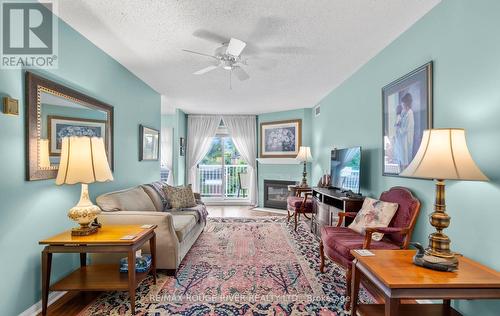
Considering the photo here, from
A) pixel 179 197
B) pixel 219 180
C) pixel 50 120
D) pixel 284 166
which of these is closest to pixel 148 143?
pixel 179 197

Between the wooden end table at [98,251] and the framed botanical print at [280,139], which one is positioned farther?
the framed botanical print at [280,139]

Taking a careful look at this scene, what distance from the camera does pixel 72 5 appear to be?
201cm

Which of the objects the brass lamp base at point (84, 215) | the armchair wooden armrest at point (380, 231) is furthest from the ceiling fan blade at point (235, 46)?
the armchair wooden armrest at point (380, 231)

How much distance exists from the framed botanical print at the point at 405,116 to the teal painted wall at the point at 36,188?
3.31m

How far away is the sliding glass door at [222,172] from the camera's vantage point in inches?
277

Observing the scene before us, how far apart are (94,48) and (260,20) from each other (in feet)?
6.30

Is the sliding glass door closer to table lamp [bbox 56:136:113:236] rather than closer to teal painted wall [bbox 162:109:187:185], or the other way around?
teal painted wall [bbox 162:109:187:185]

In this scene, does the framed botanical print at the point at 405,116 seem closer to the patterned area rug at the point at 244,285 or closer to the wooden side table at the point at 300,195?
the patterned area rug at the point at 244,285

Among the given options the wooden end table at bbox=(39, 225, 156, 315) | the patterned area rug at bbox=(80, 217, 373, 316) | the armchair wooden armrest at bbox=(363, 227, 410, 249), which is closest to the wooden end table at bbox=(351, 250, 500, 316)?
the armchair wooden armrest at bbox=(363, 227, 410, 249)

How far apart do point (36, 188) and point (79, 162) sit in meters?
0.45

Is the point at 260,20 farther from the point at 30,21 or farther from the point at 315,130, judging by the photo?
the point at 315,130

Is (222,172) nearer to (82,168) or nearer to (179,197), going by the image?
(179,197)

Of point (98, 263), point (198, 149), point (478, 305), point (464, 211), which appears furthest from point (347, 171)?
point (198, 149)

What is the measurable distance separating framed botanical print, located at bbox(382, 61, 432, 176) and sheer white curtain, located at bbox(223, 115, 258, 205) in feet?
13.9
